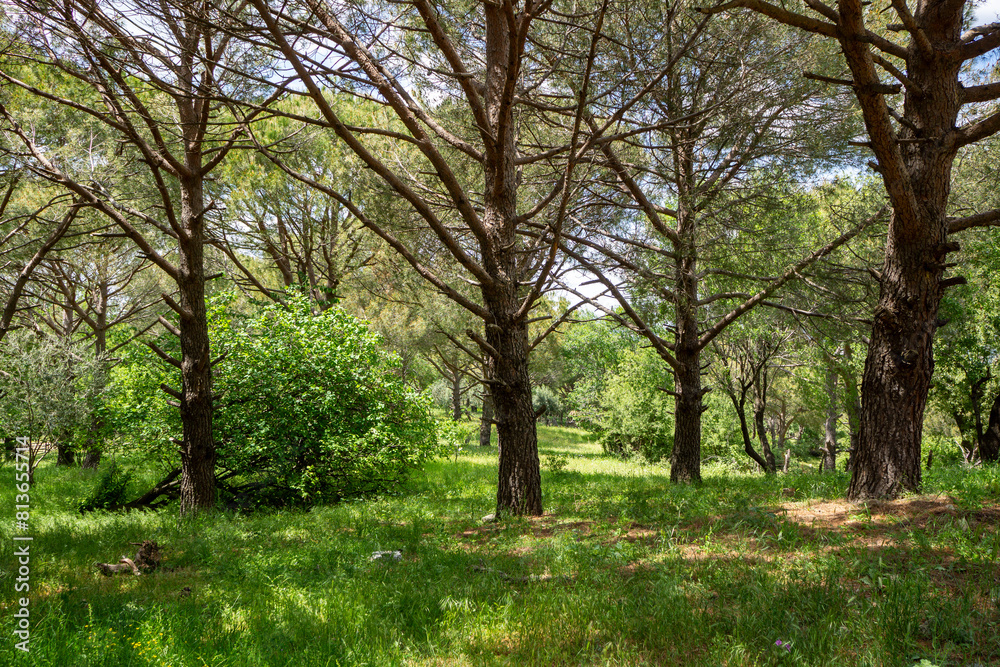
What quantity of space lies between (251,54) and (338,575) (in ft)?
19.4

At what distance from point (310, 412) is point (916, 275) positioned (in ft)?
27.3

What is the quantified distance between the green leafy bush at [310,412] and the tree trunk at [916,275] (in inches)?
263

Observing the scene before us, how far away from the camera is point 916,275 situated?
18.6ft

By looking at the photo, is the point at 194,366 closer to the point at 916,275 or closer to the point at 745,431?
the point at 916,275

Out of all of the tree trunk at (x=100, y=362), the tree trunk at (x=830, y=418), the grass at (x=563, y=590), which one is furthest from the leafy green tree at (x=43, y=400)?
the tree trunk at (x=830, y=418)

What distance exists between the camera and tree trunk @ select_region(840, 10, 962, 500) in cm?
565

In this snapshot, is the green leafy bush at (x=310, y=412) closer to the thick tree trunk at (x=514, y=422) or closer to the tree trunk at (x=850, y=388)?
the thick tree trunk at (x=514, y=422)

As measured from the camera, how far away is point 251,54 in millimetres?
6750

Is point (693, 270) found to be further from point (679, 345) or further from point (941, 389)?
point (941, 389)

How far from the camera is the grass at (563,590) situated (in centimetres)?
297

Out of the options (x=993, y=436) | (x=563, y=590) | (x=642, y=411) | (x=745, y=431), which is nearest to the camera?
(x=563, y=590)

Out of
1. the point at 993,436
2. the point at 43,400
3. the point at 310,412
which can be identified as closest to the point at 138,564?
the point at 310,412

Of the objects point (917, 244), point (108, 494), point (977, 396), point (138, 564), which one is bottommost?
point (108, 494)

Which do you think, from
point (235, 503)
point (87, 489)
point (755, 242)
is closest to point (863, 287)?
point (755, 242)
